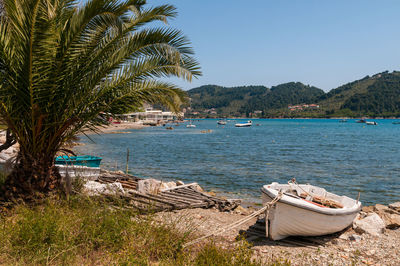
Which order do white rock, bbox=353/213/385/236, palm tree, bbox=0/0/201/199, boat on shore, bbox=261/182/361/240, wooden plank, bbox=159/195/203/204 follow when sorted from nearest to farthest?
palm tree, bbox=0/0/201/199, boat on shore, bbox=261/182/361/240, white rock, bbox=353/213/385/236, wooden plank, bbox=159/195/203/204

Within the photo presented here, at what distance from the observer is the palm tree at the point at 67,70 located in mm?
6082

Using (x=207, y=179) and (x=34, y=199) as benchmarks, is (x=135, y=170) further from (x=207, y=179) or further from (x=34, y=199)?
(x=34, y=199)

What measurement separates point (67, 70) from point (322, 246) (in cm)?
704

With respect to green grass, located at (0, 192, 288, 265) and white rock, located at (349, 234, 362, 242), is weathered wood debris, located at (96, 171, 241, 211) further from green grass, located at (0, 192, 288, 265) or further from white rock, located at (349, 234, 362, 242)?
white rock, located at (349, 234, 362, 242)

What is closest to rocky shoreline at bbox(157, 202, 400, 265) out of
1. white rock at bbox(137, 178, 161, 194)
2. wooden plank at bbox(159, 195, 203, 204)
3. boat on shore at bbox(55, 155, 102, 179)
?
wooden plank at bbox(159, 195, 203, 204)

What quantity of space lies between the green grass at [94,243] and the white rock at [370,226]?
185 inches

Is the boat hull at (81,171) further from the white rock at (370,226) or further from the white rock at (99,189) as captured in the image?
the white rock at (370,226)

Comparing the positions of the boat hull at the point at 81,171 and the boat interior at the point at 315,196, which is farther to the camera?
the boat hull at the point at 81,171

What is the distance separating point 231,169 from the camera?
75.6ft

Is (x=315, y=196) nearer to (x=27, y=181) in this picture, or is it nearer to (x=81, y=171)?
(x=27, y=181)

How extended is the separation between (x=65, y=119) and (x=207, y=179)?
13178 millimetres

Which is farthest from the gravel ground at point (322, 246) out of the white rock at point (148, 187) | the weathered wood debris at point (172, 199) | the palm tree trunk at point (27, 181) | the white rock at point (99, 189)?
the palm tree trunk at point (27, 181)

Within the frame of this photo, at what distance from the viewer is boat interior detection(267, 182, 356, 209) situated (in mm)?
8914

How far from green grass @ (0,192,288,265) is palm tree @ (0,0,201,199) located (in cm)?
136
